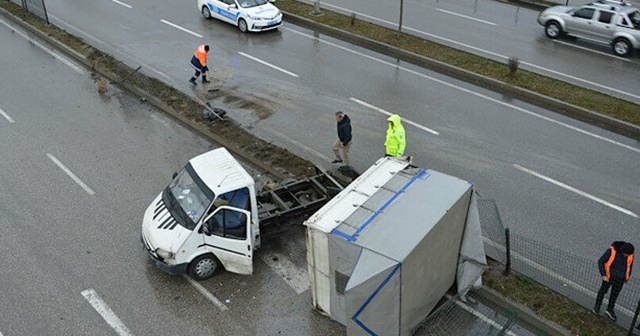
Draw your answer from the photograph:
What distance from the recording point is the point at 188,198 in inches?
412

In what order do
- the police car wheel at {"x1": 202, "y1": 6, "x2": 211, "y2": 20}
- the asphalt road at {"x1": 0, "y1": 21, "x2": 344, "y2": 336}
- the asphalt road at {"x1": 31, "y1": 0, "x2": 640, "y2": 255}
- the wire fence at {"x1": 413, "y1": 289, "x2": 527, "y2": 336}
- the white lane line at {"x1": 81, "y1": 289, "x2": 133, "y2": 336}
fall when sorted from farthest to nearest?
the police car wheel at {"x1": 202, "y1": 6, "x2": 211, "y2": 20}
the asphalt road at {"x1": 31, "y1": 0, "x2": 640, "y2": 255}
the asphalt road at {"x1": 0, "y1": 21, "x2": 344, "y2": 336}
the white lane line at {"x1": 81, "y1": 289, "x2": 133, "y2": 336}
the wire fence at {"x1": 413, "y1": 289, "x2": 527, "y2": 336}

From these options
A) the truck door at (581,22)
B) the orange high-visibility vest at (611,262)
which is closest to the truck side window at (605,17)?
the truck door at (581,22)

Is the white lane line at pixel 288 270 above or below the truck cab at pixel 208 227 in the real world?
below

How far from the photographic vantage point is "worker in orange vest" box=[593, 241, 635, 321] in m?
8.59

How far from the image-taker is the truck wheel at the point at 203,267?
33.4ft

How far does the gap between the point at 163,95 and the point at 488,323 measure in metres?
11.5

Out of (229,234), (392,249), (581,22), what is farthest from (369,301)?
(581,22)

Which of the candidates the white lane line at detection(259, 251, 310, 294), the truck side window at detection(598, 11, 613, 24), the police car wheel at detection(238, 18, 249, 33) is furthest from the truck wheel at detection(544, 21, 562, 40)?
the white lane line at detection(259, 251, 310, 294)

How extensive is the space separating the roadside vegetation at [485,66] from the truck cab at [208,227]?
10425 mm

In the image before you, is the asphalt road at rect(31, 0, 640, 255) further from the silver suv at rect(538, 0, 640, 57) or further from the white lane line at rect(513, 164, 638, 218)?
the silver suv at rect(538, 0, 640, 57)

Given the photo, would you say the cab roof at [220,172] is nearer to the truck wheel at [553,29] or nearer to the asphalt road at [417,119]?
the asphalt road at [417,119]

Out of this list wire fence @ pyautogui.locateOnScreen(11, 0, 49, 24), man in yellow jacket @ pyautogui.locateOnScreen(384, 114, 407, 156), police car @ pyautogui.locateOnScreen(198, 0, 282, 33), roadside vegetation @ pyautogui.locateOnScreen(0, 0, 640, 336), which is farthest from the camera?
wire fence @ pyautogui.locateOnScreen(11, 0, 49, 24)

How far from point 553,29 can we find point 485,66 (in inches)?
182

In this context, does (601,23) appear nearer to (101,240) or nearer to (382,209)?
(382,209)
